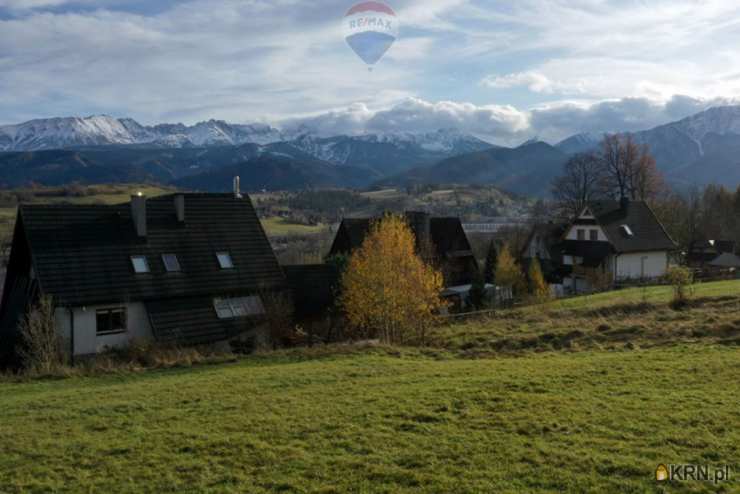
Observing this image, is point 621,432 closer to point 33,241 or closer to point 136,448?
point 136,448

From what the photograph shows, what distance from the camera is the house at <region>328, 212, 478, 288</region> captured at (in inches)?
1826

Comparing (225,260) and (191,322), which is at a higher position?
(225,260)

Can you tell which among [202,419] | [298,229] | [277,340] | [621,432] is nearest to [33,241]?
[277,340]

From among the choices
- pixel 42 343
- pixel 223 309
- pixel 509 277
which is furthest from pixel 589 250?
pixel 42 343

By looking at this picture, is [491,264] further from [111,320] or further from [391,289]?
[111,320]

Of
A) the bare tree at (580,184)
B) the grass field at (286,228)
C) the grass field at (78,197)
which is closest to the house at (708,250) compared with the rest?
the bare tree at (580,184)

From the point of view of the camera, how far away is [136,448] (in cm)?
966

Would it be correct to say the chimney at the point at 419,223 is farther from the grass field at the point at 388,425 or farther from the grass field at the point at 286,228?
the grass field at the point at 286,228

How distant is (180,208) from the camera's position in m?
30.3

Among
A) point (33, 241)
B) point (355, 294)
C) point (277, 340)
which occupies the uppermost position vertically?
point (33, 241)

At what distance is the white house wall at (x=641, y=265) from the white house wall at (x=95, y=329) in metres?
41.8

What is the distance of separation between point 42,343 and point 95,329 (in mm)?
3954

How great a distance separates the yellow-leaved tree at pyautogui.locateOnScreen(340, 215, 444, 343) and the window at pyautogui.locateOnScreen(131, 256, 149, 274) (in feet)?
31.4

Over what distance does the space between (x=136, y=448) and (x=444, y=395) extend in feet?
19.3
